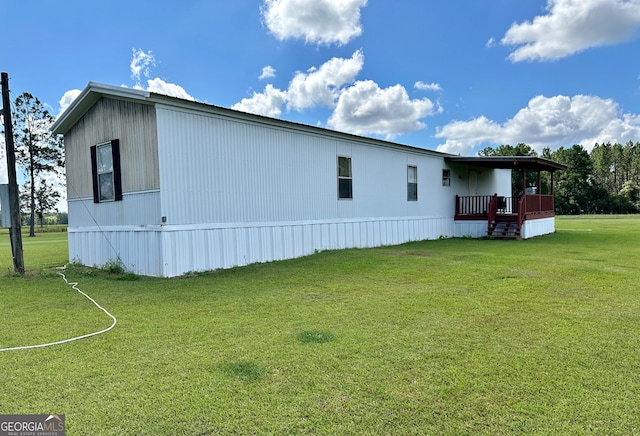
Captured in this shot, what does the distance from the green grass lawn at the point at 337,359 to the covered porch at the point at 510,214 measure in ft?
28.8

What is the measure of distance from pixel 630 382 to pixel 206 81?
14489mm

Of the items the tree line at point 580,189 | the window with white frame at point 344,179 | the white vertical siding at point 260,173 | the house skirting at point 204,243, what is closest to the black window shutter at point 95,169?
the house skirting at point 204,243

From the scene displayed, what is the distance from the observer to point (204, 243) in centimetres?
799

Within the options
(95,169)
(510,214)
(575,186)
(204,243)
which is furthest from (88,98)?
(575,186)

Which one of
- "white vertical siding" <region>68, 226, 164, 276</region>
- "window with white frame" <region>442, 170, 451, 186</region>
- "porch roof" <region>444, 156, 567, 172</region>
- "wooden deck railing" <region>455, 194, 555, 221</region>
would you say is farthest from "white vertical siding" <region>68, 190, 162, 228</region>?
"wooden deck railing" <region>455, 194, 555, 221</region>

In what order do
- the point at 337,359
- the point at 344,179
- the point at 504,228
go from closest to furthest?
the point at 337,359 < the point at 344,179 < the point at 504,228

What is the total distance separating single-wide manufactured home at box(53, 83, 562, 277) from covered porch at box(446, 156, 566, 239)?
4176 millimetres

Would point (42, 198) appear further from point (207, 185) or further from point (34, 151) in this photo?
point (207, 185)

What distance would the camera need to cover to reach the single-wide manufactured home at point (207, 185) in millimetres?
7547

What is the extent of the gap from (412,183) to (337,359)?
38.8ft

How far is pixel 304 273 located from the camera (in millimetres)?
7406

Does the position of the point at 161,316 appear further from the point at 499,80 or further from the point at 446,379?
the point at 499,80

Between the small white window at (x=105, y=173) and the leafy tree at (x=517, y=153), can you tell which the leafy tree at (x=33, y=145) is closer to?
the small white window at (x=105, y=173)

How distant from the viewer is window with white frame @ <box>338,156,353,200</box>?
11.4 m
